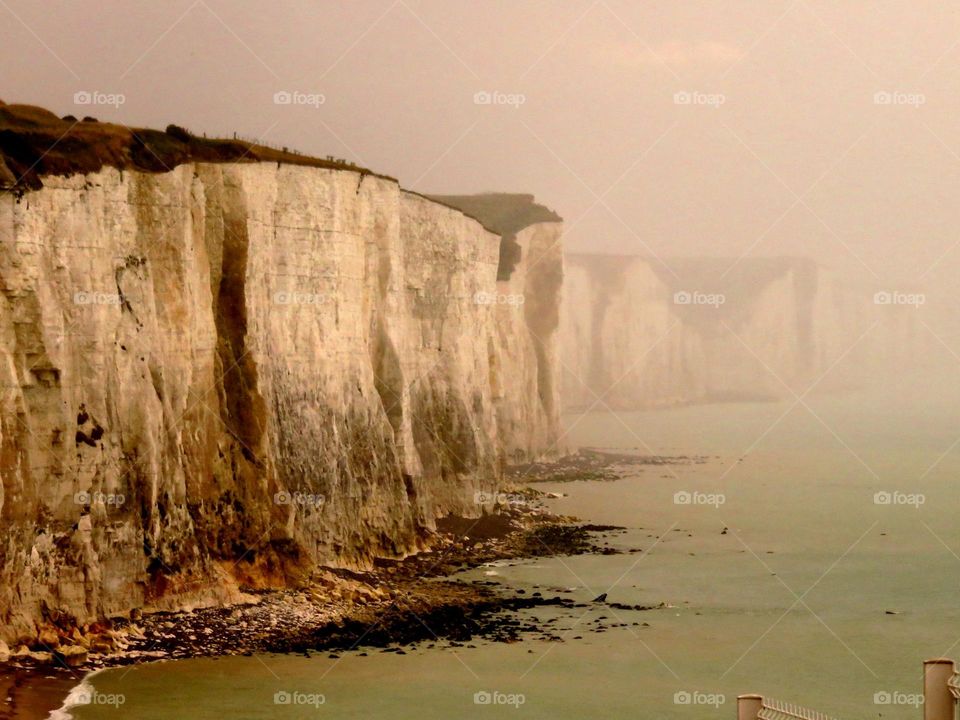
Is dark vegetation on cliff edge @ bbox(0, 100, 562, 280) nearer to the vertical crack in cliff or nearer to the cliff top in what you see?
the vertical crack in cliff

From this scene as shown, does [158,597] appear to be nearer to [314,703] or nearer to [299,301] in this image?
[314,703]

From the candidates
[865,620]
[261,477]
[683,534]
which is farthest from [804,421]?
[261,477]

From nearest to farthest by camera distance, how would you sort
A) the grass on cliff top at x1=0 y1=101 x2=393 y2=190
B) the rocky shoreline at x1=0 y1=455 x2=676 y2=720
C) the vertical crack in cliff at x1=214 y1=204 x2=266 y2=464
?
1. the rocky shoreline at x1=0 y1=455 x2=676 y2=720
2. the grass on cliff top at x1=0 y1=101 x2=393 y2=190
3. the vertical crack in cliff at x1=214 y1=204 x2=266 y2=464

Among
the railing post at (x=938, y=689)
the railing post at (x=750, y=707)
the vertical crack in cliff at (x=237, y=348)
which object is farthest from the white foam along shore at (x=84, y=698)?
the railing post at (x=938, y=689)

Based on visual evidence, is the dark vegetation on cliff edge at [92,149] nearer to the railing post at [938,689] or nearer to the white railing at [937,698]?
the white railing at [937,698]

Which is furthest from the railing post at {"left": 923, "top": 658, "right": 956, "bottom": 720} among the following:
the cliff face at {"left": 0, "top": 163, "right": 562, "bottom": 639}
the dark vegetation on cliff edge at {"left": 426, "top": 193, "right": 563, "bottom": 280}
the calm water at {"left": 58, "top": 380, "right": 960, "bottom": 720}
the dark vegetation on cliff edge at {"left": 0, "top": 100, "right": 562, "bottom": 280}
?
the dark vegetation on cliff edge at {"left": 426, "top": 193, "right": 563, "bottom": 280}
